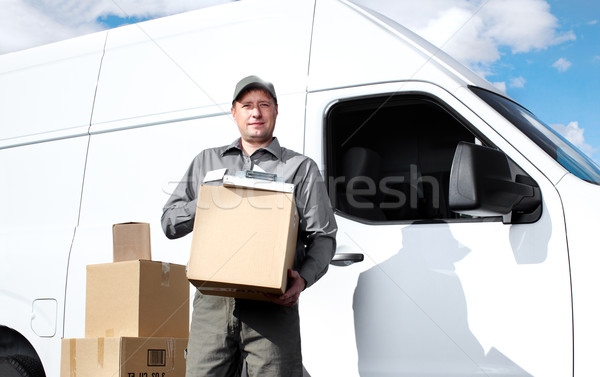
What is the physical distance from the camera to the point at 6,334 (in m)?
3.83

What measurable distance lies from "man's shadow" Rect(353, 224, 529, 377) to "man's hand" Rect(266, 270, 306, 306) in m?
0.59

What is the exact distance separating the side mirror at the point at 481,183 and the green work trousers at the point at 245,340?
2.72ft

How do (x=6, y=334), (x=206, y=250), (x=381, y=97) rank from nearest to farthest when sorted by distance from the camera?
1. (x=206, y=250)
2. (x=381, y=97)
3. (x=6, y=334)

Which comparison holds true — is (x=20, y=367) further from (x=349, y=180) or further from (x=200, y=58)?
(x=349, y=180)

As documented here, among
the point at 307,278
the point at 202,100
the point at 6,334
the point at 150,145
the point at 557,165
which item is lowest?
the point at 6,334

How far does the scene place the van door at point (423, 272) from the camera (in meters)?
2.63

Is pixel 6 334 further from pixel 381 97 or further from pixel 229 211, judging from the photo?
pixel 381 97

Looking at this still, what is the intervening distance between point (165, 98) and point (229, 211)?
5.04 feet

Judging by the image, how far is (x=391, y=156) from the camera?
3.57 meters

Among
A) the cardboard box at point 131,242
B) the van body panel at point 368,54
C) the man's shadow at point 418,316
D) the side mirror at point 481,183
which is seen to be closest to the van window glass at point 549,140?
the van body panel at point 368,54

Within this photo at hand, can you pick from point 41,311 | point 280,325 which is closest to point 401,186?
point 280,325

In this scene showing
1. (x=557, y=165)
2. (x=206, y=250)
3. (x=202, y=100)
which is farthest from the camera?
(x=202, y=100)

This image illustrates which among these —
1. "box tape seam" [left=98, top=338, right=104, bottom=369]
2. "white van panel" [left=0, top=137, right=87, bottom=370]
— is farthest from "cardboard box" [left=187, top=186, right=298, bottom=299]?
"white van panel" [left=0, top=137, right=87, bottom=370]

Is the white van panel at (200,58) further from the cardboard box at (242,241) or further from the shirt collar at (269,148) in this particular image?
the cardboard box at (242,241)
